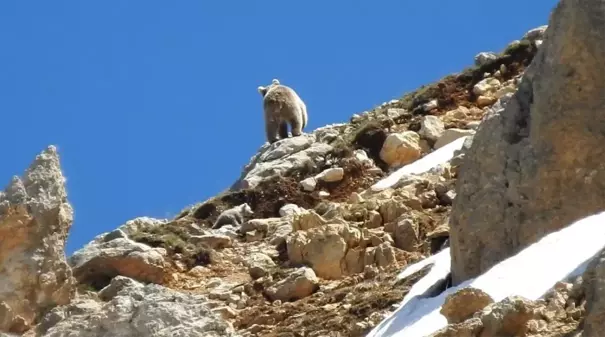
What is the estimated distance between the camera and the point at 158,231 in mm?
19781

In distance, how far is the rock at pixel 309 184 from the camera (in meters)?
22.0

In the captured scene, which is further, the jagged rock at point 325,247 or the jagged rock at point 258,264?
the jagged rock at point 258,264

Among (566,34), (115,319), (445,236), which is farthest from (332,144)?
(115,319)

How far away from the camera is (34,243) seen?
11.0m

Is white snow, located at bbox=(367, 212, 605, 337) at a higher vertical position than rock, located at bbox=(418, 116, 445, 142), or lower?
lower

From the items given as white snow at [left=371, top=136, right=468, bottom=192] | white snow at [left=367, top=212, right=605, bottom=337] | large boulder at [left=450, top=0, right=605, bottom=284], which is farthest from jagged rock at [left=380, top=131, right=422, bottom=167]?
white snow at [left=367, top=212, right=605, bottom=337]

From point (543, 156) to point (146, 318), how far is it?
4508 millimetres

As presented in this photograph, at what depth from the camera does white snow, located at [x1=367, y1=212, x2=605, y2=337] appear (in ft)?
31.3

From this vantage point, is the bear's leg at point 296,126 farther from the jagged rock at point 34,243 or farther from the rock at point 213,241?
the jagged rock at point 34,243

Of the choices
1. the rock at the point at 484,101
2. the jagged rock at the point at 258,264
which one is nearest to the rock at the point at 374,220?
the jagged rock at the point at 258,264

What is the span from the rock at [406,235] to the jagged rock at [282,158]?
20.7 ft

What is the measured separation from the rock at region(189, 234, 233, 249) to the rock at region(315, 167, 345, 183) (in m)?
3.31

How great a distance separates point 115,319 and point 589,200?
177 inches

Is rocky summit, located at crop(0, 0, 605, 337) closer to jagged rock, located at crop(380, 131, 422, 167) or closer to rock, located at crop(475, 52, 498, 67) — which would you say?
jagged rock, located at crop(380, 131, 422, 167)
